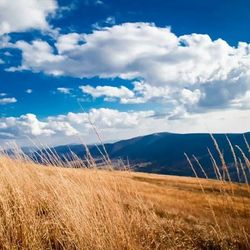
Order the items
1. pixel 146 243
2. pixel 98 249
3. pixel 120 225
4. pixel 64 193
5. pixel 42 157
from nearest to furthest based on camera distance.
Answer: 1. pixel 98 249
2. pixel 120 225
3. pixel 146 243
4. pixel 64 193
5. pixel 42 157

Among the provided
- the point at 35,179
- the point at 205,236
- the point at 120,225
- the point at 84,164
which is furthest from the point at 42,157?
the point at 205,236

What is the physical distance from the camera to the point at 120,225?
14.9 ft

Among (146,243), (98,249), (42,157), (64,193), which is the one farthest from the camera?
(42,157)

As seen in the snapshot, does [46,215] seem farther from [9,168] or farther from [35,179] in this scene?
[9,168]

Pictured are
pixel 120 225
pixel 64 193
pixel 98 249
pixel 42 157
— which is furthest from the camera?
pixel 42 157

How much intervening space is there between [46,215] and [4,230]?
0.71m

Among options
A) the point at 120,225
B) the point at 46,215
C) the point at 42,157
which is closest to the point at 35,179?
the point at 42,157

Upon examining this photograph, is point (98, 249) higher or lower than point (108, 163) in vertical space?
lower

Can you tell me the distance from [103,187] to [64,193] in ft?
1.90

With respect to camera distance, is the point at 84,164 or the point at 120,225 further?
the point at 84,164

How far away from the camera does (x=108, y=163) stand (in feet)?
17.0

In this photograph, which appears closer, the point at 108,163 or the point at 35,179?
the point at 108,163

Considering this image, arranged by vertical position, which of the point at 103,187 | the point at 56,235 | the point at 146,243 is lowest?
the point at 146,243

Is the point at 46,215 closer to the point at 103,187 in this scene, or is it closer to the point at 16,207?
the point at 16,207
